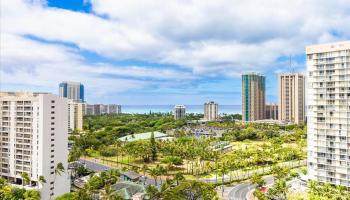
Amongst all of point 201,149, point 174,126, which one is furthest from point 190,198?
point 174,126

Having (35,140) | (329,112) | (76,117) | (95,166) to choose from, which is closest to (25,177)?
(35,140)

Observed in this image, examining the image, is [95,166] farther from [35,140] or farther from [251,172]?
[251,172]

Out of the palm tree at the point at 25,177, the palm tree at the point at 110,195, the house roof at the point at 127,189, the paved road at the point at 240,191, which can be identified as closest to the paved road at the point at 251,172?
the paved road at the point at 240,191

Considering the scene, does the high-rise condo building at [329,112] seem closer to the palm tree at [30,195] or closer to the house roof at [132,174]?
the house roof at [132,174]

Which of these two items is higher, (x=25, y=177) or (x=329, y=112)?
(x=329, y=112)

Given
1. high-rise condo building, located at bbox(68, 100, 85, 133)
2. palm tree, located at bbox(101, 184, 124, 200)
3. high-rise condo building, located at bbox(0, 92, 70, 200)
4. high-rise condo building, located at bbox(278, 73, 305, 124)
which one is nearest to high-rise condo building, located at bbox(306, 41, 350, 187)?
palm tree, located at bbox(101, 184, 124, 200)

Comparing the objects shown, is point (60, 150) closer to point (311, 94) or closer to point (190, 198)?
Result: point (190, 198)
